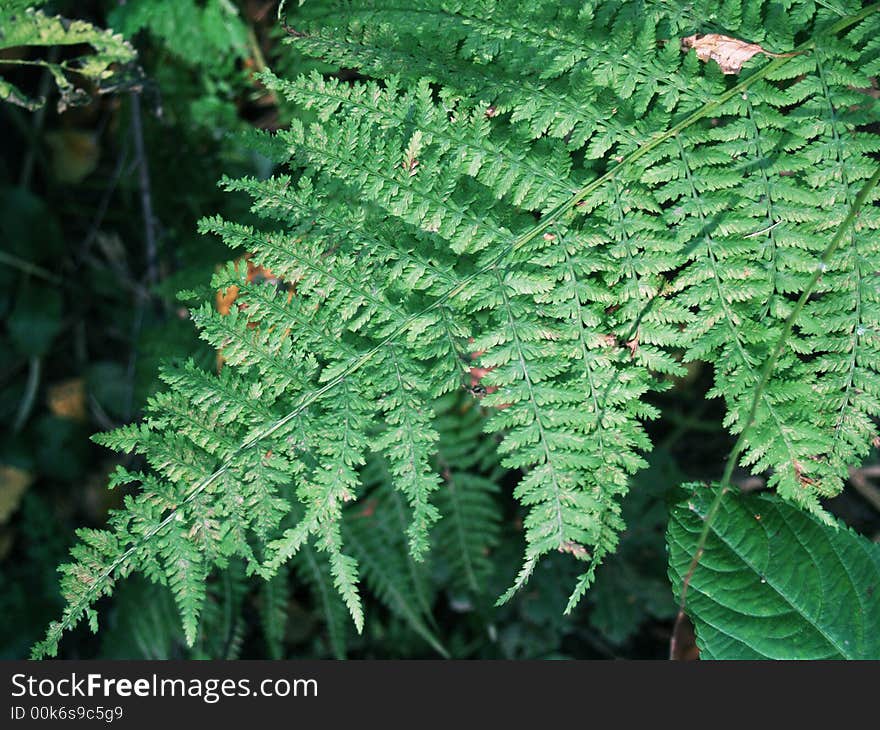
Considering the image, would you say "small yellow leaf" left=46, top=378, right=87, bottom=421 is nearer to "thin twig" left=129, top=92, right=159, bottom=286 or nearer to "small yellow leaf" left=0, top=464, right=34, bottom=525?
"small yellow leaf" left=0, top=464, right=34, bottom=525

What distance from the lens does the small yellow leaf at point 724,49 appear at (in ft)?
6.04

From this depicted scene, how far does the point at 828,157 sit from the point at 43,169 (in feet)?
11.6

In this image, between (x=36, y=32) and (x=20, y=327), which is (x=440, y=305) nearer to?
(x=36, y=32)

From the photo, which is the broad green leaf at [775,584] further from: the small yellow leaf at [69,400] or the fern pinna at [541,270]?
the small yellow leaf at [69,400]

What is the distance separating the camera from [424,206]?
5.92 feet

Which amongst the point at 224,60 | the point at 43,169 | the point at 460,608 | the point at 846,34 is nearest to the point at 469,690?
the point at 460,608

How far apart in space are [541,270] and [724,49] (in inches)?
29.5

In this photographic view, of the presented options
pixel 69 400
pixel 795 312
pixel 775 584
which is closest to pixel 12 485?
pixel 69 400

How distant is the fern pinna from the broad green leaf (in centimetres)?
34

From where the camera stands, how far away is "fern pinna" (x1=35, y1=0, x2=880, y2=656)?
1.72m

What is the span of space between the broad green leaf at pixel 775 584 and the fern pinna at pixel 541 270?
0.34 meters

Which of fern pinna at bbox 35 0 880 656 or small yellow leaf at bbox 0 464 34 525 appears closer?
fern pinna at bbox 35 0 880 656

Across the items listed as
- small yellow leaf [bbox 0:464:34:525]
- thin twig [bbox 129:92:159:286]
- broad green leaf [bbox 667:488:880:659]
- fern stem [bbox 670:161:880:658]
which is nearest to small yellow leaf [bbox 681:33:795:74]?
fern stem [bbox 670:161:880:658]

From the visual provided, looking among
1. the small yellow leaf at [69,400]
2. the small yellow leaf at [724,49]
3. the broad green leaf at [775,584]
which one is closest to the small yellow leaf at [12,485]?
the small yellow leaf at [69,400]
